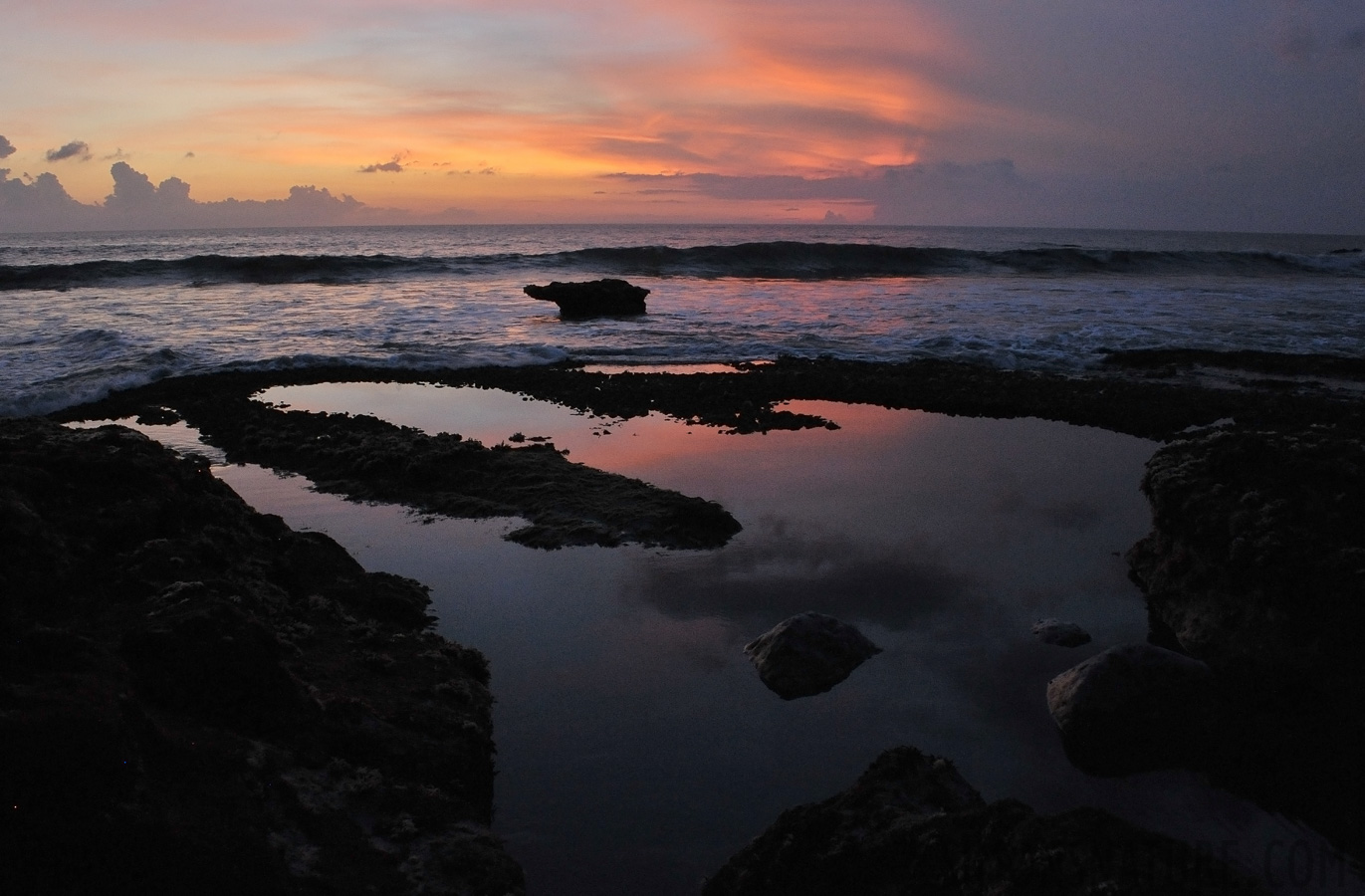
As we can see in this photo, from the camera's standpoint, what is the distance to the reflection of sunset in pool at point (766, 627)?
4383mm

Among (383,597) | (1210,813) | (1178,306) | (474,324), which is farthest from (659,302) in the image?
(1210,813)

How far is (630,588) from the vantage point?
6883mm

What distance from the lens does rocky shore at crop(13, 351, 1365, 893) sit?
126 inches

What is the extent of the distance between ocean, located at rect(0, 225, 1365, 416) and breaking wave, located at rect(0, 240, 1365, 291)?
0.62 feet

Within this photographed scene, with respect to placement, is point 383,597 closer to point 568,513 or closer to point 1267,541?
point 568,513

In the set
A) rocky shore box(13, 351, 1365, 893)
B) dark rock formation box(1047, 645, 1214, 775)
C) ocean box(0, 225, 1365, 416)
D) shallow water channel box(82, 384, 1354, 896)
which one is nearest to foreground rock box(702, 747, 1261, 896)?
rocky shore box(13, 351, 1365, 893)

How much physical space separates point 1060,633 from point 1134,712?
1253 millimetres

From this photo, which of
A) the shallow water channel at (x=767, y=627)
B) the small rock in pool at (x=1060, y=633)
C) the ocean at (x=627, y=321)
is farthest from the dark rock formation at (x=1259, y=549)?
the ocean at (x=627, y=321)

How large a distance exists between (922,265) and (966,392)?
37.9 metres

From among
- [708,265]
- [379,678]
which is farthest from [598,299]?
[379,678]

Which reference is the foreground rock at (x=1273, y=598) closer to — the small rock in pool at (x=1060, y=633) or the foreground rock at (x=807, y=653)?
the small rock in pool at (x=1060, y=633)

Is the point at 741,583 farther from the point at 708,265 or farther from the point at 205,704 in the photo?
the point at 708,265

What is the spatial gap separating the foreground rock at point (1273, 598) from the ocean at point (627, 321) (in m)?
12.4

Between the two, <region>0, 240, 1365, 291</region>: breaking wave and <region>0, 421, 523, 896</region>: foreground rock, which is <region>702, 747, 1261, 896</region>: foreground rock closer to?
<region>0, 421, 523, 896</region>: foreground rock
